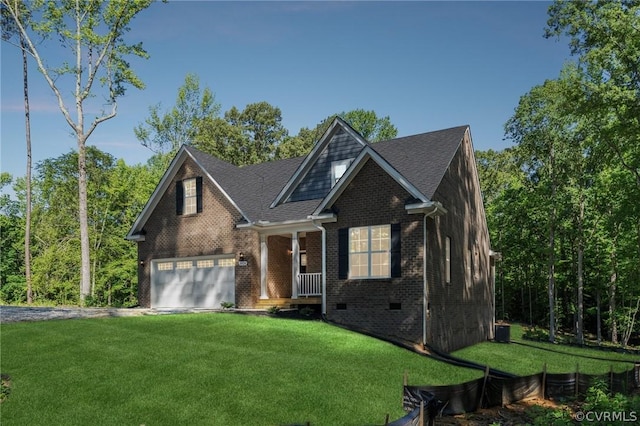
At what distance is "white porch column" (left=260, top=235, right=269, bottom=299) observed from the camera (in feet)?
65.3

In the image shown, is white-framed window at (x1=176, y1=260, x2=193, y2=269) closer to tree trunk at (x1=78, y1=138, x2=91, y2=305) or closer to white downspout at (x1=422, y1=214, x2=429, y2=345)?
tree trunk at (x1=78, y1=138, x2=91, y2=305)

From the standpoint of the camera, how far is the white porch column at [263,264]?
1989cm

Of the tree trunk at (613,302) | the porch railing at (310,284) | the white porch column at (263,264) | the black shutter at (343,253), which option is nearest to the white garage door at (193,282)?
the white porch column at (263,264)

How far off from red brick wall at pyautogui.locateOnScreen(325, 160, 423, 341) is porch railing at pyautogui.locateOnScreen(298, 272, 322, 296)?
201cm

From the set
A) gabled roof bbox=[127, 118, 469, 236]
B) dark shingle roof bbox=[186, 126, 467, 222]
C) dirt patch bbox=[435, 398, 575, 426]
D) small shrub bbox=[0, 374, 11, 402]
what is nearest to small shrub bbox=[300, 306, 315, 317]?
gabled roof bbox=[127, 118, 469, 236]

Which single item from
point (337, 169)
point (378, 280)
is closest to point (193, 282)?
point (337, 169)

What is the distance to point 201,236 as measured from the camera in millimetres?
21250

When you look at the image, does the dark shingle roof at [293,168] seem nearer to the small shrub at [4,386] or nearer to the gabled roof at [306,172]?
the gabled roof at [306,172]

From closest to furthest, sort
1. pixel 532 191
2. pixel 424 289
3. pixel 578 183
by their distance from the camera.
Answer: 1. pixel 424 289
2. pixel 578 183
3. pixel 532 191

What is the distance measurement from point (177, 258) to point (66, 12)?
17.3 metres

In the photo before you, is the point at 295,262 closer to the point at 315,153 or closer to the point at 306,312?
the point at 306,312

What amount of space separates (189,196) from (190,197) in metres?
0.08

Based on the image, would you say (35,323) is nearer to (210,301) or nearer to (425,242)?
(210,301)

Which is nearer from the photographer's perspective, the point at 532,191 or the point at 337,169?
the point at 337,169
